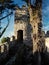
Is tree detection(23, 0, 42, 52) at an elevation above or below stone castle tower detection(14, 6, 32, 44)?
above

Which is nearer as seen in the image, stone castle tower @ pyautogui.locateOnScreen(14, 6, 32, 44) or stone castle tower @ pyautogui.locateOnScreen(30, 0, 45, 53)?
stone castle tower @ pyautogui.locateOnScreen(30, 0, 45, 53)

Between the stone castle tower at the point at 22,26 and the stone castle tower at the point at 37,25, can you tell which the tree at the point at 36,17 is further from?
the stone castle tower at the point at 22,26

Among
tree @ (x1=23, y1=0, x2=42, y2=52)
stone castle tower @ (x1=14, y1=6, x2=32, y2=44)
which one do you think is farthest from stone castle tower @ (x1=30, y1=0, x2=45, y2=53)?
stone castle tower @ (x1=14, y1=6, x2=32, y2=44)

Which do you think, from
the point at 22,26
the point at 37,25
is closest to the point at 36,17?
the point at 37,25

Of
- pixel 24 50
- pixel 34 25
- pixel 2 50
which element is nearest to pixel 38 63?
pixel 34 25

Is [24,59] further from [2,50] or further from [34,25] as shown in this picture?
[34,25]

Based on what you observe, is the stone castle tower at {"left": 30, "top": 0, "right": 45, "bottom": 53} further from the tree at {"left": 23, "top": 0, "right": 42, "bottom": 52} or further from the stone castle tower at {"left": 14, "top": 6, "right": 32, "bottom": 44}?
the stone castle tower at {"left": 14, "top": 6, "right": 32, "bottom": 44}

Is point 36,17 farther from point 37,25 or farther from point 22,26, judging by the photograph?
point 22,26

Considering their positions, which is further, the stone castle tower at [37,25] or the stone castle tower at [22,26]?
the stone castle tower at [22,26]

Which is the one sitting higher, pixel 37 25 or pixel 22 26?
pixel 37 25

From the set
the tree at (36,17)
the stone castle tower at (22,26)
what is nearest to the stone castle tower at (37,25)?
the tree at (36,17)

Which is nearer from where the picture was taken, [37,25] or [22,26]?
[37,25]

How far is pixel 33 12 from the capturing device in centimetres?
1530

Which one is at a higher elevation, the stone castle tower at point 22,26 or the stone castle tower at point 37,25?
the stone castle tower at point 37,25
